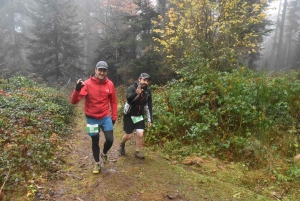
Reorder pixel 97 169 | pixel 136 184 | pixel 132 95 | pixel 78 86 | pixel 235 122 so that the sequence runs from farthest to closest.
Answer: pixel 235 122, pixel 132 95, pixel 97 169, pixel 136 184, pixel 78 86

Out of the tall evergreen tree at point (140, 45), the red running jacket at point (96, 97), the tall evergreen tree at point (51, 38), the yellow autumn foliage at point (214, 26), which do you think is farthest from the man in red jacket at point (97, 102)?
the tall evergreen tree at point (51, 38)

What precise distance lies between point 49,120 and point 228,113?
5.67m

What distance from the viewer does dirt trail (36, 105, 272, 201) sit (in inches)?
154

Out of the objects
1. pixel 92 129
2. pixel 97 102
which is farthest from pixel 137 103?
pixel 92 129

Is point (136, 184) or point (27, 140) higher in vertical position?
point (27, 140)

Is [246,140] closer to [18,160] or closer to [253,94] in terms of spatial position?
[253,94]

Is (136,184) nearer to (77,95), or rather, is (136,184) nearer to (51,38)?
(77,95)

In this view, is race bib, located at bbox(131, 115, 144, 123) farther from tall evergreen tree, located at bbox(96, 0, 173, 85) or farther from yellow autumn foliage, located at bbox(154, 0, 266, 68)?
tall evergreen tree, located at bbox(96, 0, 173, 85)

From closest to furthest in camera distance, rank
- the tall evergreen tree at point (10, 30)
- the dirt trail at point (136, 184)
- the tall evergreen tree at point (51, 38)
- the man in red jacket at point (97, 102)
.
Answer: the dirt trail at point (136, 184), the man in red jacket at point (97, 102), the tall evergreen tree at point (51, 38), the tall evergreen tree at point (10, 30)

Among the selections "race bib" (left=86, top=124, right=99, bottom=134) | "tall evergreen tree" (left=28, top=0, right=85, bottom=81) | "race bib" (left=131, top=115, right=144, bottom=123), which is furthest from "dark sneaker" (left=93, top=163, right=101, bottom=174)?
"tall evergreen tree" (left=28, top=0, right=85, bottom=81)

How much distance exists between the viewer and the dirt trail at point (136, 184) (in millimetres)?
3902

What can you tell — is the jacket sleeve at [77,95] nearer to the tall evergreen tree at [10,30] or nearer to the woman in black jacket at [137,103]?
the woman in black jacket at [137,103]

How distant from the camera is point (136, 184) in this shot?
14.1ft

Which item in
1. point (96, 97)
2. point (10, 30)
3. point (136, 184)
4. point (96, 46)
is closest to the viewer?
point (136, 184)
